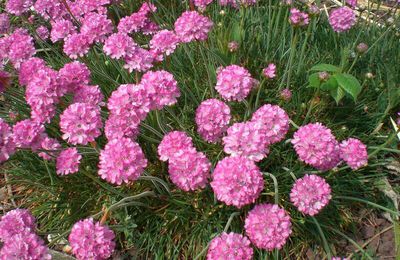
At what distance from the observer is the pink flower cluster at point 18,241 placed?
1634 millimetres

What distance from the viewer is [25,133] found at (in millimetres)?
2012

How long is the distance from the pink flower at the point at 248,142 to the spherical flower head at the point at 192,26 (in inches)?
28.0

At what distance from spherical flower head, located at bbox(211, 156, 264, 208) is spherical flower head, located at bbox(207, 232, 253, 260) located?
6.1 inches

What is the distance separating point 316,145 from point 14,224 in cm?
139

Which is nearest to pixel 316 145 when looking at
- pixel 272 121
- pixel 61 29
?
pixel 272 121

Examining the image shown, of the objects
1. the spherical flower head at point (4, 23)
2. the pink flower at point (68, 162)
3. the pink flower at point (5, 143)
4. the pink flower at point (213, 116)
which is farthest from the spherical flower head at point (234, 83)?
the spherical flower head at point (4, 23)

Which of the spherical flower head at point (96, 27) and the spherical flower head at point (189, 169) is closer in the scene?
the spherical flower head at point (189, 169)

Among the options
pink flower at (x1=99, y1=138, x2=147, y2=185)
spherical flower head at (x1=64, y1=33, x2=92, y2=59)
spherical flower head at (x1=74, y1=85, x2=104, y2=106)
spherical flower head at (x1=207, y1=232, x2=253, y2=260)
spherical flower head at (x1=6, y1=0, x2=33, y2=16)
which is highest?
spherical flower head at (x1=6, y1=0, x2=33, y2=16)

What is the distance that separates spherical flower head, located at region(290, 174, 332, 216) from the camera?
191 centimetres

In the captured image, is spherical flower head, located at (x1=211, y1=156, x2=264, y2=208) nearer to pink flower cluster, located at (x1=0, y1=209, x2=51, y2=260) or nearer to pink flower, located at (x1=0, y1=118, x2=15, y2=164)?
pink flower cluster, located at (x1=0, y1=209, x2=51, y2=260)

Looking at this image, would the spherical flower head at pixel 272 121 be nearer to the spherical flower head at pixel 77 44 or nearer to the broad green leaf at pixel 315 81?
the broad green leaf at pixel 315 81

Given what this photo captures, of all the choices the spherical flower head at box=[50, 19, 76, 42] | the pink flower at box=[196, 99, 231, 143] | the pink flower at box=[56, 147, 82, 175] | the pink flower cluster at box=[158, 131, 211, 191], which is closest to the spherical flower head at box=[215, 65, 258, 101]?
the pink flower at box=[196, 99, 231, 143]

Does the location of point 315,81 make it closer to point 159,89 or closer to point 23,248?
point 159,89

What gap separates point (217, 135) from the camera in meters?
2.20
